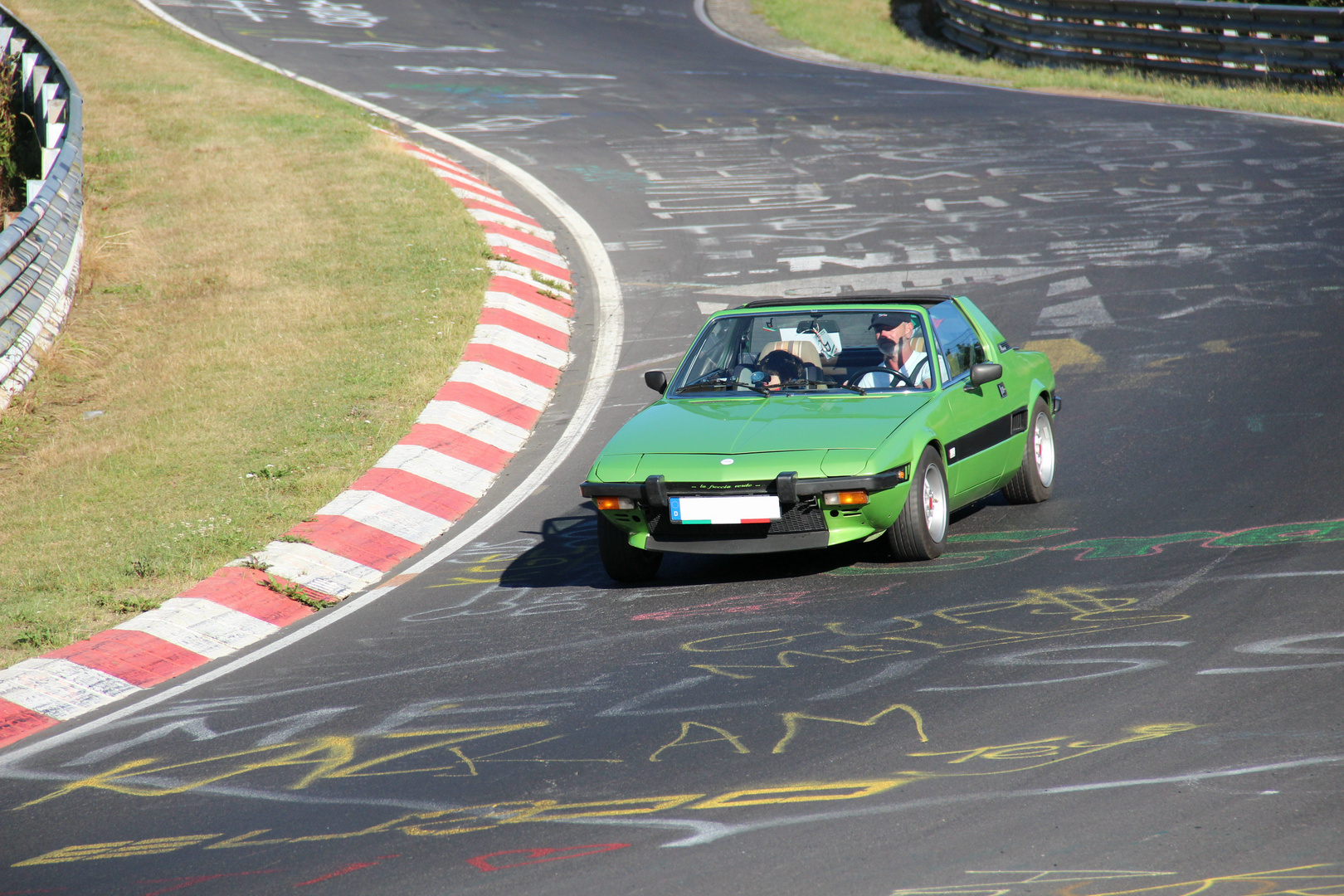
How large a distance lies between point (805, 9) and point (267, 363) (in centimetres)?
2459

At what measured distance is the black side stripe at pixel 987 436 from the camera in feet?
24.4

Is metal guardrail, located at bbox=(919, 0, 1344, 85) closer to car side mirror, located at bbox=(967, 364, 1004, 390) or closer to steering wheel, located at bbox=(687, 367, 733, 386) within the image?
car side mirror, located at bbox=(967, 364, 1004, 390)

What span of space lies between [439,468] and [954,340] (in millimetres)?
3666

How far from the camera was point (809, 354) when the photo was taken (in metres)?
7.94

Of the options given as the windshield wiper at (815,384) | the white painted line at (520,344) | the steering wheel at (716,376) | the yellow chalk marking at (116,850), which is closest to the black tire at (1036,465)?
the windshield wiper at (815,384)

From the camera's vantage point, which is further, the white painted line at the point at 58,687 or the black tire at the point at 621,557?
the black tire at the point at 621,557

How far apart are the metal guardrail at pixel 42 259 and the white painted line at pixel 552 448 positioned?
4.53 meters

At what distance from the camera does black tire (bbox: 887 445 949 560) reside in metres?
6.96

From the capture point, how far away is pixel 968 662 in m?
5.58

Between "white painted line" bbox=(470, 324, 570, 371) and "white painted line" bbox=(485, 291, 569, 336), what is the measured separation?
47 cm

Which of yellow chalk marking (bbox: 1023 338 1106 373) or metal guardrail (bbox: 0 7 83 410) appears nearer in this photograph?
yellow chalk marking (bbox: 1023 338 1106 373)

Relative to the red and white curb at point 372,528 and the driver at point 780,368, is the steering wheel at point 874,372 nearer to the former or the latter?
the driver at point 780,368

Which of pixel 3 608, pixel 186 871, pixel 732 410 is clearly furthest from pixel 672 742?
pixel 3 608

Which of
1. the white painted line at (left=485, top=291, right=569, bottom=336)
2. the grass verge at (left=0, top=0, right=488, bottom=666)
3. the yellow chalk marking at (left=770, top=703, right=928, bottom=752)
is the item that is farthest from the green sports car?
the white painted line at (left=485, top=291, right=569, bottom=336)
